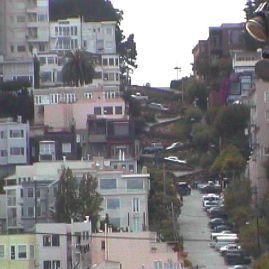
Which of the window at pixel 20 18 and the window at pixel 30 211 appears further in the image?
the window at pixel 20 18

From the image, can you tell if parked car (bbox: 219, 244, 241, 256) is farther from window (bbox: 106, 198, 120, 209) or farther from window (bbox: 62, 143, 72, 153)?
window (bbox: 62, 143, 72, 153)

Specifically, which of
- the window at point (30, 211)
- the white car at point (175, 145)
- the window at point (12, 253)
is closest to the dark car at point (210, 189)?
the window at point (30, 211)

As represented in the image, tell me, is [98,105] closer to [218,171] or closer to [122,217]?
[218,171]

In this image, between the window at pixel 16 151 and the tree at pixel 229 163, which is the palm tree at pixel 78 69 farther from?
the tree at pixel 229 163

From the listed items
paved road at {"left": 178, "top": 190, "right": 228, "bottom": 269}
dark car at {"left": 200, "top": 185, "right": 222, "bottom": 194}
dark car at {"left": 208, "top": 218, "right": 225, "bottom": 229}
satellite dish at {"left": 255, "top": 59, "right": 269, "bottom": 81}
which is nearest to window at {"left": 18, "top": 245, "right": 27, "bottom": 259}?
paved road at {"left": 178, "top": 190, "right": 228, "bottom": 269}

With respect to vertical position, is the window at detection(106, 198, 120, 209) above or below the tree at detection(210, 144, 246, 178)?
below

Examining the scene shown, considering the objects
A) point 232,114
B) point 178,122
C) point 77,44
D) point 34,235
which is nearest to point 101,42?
point 77,44

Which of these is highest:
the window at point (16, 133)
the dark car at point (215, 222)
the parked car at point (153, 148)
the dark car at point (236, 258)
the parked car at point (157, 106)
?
the parked car at point (157, 106)
